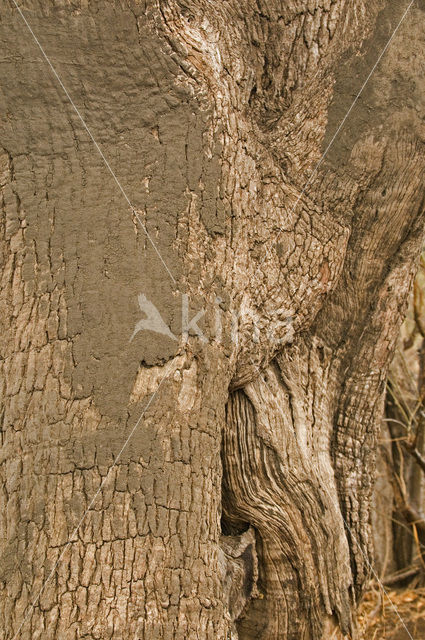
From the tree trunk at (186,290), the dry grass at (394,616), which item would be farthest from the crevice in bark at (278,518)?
the dry grass at (394,616)

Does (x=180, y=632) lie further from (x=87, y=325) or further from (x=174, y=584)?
(x=87, y=325)

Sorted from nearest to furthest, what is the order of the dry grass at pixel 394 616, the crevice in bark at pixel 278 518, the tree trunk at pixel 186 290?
the tree trunk at pixel 186 290, the crevice in bark at pixel 278 518, the dry grass at pixel 394 616

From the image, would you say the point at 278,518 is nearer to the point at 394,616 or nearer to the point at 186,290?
the point at 186,290

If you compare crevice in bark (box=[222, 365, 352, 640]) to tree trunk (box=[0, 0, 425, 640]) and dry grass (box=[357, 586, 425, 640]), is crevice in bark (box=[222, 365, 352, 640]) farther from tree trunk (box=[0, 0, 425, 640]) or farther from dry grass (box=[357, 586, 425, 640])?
dry grass (box=[357, 586, 425, 640])

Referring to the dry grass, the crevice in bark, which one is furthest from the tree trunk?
the dry grass

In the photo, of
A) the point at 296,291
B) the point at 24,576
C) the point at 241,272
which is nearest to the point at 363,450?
the point at 296,291

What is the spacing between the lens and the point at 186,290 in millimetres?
2531

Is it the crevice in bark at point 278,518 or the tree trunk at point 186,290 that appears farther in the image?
the crevice in bark at point 278,518

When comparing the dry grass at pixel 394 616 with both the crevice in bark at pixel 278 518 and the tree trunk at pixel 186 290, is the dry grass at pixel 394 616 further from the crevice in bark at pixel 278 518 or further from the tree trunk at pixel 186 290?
the tree trunk at pixel 186 290

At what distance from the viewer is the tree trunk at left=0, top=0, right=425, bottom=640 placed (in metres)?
2.31

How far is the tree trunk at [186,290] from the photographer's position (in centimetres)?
231

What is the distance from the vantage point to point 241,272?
8.90ft

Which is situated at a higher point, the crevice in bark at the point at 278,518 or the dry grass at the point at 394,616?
the crevice in bark at the point at 278,518

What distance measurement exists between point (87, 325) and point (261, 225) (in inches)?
34.0
